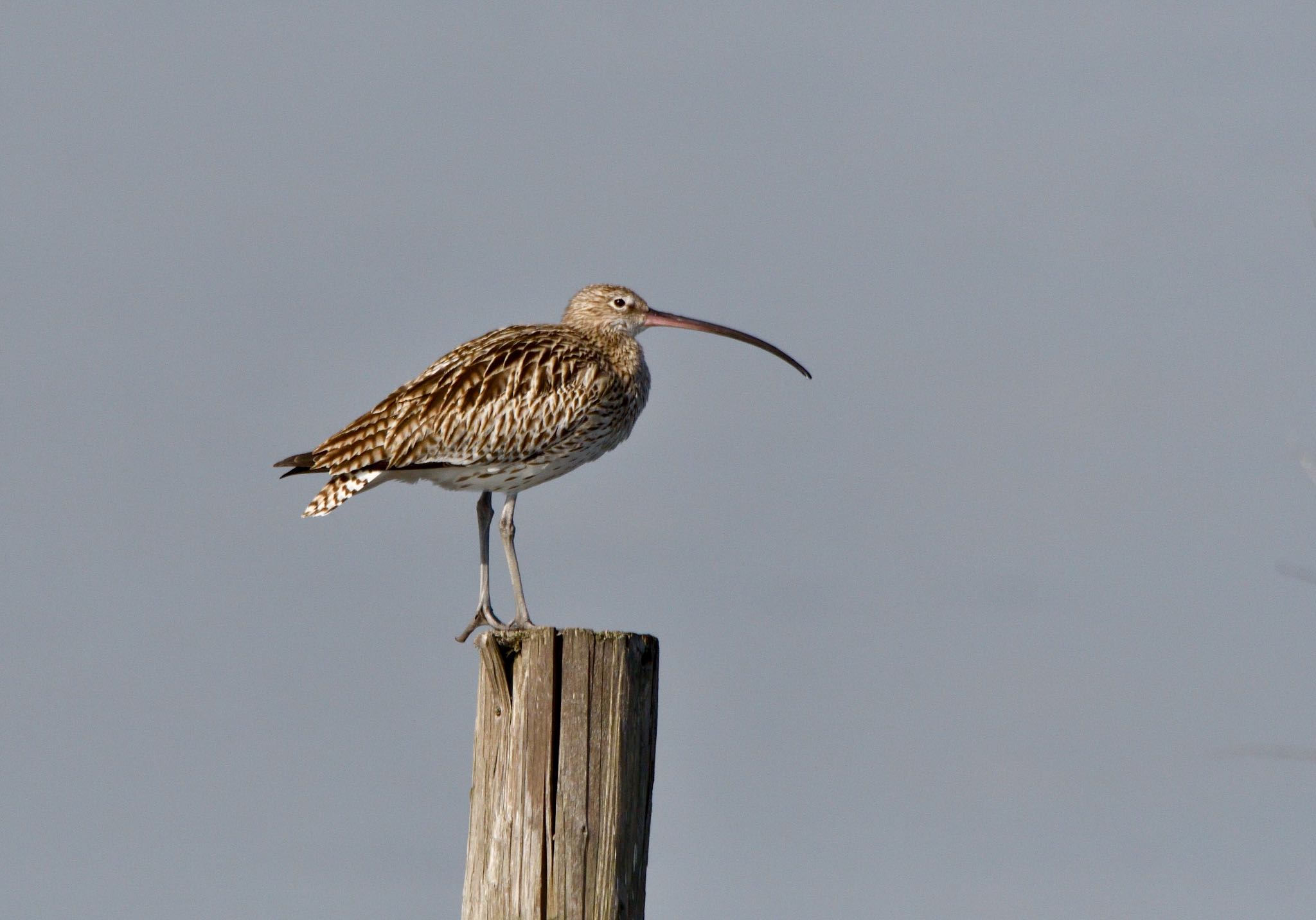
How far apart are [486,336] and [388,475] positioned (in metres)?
1.56

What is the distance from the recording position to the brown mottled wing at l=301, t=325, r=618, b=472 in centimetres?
1387

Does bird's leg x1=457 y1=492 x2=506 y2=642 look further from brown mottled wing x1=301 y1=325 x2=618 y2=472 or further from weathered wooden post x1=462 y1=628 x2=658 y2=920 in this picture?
weathered wooden post x1=462 y1=628 x2=658 y2=920

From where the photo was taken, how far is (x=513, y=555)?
13922 millimetres

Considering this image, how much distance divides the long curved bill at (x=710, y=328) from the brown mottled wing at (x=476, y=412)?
1827mm

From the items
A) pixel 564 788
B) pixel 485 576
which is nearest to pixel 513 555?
pixel 485 576

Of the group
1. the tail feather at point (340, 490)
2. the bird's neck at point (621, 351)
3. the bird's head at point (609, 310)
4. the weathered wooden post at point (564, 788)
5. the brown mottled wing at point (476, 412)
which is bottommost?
the weathered wooden post at point (564, 788)

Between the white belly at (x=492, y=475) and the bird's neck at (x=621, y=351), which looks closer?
the white belly at (x=492, y=475)

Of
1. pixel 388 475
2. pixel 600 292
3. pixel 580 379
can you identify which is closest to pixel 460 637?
pixel 388 475

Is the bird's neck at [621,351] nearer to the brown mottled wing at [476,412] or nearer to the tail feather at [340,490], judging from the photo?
the brown mottled wing at [476,412]

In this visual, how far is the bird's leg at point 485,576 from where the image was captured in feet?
43.0

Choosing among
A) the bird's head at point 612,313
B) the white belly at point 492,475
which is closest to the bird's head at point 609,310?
the bird's head at point 612,313

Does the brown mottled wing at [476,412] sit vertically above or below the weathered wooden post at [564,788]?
above

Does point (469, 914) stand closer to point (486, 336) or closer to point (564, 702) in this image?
point (564, 702)

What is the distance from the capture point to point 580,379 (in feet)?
48.0
